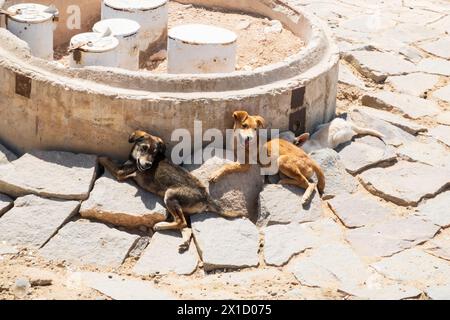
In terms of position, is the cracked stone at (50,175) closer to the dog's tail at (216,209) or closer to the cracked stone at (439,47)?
the dog's tail at (216,209)

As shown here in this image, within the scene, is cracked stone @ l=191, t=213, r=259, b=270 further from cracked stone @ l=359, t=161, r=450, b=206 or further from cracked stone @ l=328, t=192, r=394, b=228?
cracked stone @ l=359, t=161, r=450, b=206

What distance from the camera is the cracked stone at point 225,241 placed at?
257 inches

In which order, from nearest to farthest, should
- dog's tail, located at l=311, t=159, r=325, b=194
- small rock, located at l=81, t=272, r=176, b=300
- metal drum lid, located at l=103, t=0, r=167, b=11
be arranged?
small rock, located at l=81, t=272, r=176, b=300
dog's tail, located at l=311, t=159, r=325, b=194
metal drum lid, located at l=103, t=0, r=167, b=11

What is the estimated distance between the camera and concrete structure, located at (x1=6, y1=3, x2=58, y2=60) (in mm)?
8156

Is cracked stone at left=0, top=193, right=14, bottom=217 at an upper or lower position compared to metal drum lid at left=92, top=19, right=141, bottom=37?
lower

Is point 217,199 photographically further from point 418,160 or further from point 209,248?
point 418,160

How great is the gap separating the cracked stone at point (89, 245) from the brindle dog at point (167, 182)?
1.06 feet

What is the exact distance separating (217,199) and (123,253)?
0.87 meters

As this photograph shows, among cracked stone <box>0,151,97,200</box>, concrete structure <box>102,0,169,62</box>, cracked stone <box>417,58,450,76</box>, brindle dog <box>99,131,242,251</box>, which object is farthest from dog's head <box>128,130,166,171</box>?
cracked stone <box>417,58,450,76</box>

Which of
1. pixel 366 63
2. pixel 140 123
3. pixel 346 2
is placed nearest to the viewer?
pixel 140 123

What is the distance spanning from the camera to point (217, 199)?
6992 millimetres

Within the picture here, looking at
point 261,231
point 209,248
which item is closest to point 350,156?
point 261,231

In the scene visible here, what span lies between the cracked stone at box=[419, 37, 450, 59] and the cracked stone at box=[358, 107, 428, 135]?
197 centimetres

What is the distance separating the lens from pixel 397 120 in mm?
8797
